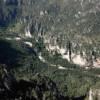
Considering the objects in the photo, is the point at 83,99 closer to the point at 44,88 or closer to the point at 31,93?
the point at 44,88

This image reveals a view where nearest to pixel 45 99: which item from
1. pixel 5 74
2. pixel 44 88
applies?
pixel 44 88

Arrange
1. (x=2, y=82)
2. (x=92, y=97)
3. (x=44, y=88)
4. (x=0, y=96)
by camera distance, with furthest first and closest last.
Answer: (x=92, y=97) < (x=44, y=88) < (x=2, y=82) < (x=0, y=96)

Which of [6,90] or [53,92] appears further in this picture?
[53,92]

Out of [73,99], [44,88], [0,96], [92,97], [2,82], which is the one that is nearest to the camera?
[0,96]

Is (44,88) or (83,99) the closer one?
(44,88)

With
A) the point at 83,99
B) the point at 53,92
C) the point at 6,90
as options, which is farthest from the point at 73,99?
the point at 6,90

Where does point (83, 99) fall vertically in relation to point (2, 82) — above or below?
below

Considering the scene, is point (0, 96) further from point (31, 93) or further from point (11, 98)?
point (31, 93)

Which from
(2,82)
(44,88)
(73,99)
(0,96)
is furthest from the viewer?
(73,99)

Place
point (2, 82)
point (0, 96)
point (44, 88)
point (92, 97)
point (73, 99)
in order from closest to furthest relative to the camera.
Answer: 1. point (0, 96)
2. point (2, 82)
3. point (44, 88)
4. point (92, 97)
5. point (73, 99)
